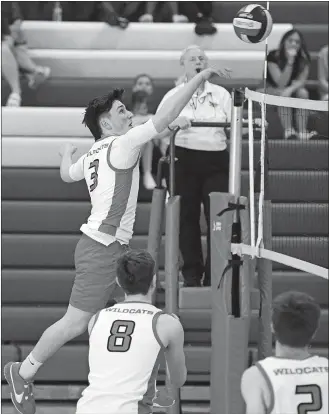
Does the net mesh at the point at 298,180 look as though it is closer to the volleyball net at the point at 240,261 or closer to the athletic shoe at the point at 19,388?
the volleyball net at the point at 240,261

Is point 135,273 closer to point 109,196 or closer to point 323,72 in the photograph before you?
point 109,196

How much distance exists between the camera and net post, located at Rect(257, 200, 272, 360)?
670 centimetres

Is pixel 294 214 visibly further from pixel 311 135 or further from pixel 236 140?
pixel 236 140

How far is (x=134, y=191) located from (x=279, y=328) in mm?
2263

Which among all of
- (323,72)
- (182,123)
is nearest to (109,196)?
(182,123)

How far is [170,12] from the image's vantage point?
1127 centimetres

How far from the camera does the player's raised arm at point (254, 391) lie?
4.30 meters

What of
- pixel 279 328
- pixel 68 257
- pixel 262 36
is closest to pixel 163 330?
pixel 279 328

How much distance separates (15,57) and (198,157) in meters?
3.38

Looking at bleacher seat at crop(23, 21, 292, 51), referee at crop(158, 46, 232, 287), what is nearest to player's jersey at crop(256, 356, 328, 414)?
referee at crop(158, 46, 232, 287)

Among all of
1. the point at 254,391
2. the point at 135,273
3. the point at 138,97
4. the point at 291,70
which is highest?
the point at 291,70

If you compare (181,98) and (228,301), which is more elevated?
(181,98)

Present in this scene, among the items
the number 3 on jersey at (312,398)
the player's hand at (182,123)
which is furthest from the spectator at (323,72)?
the number 3 on jersey at (312,398)

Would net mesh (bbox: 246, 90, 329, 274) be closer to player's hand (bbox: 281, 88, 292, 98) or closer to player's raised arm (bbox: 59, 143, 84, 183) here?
player's hand (bbox: 281, 88, 292, 98)
